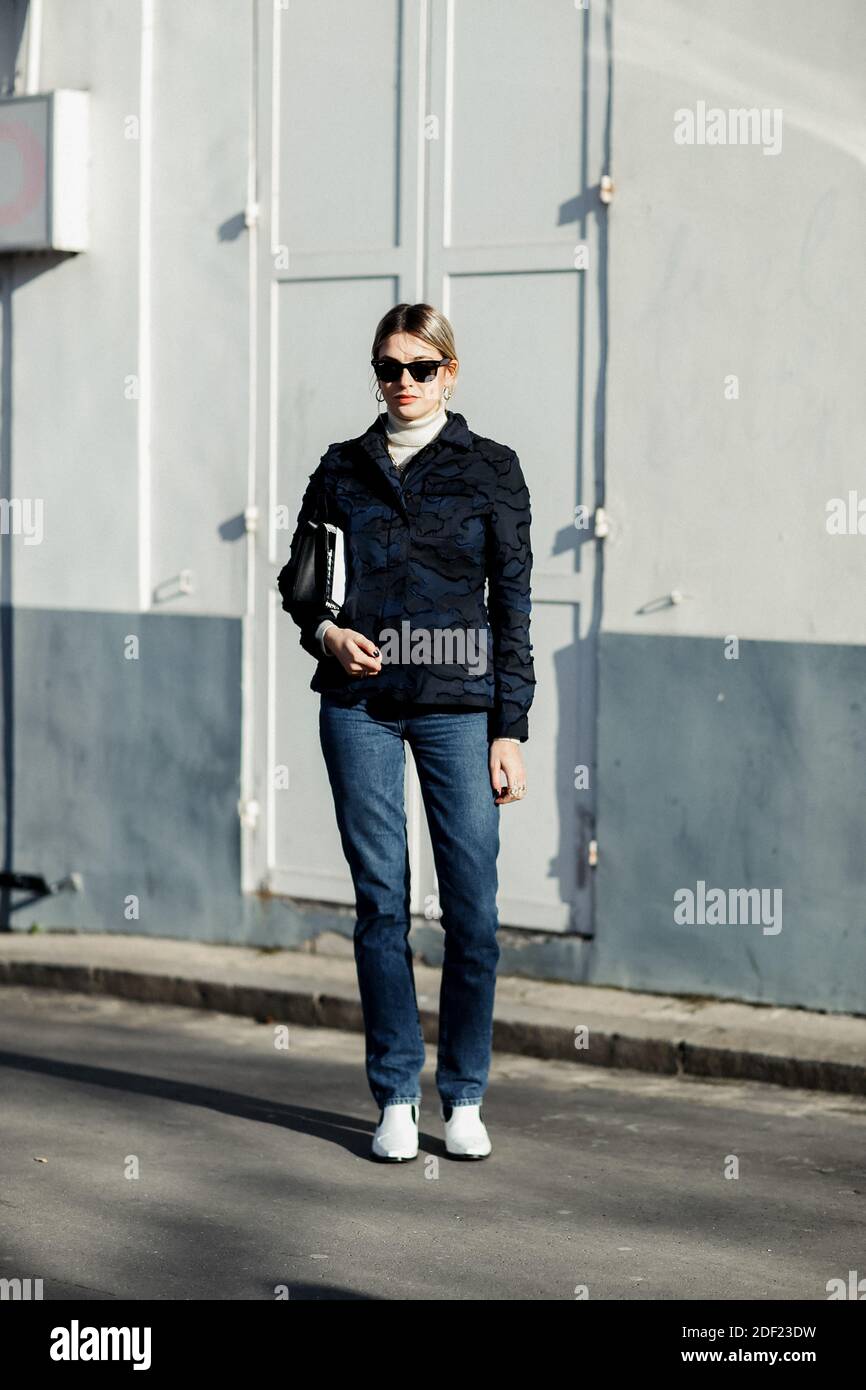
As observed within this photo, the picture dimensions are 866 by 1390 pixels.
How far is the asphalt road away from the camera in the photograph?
492 cm

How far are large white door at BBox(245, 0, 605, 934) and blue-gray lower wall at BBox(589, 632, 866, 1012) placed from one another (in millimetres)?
175

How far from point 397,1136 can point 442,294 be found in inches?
140

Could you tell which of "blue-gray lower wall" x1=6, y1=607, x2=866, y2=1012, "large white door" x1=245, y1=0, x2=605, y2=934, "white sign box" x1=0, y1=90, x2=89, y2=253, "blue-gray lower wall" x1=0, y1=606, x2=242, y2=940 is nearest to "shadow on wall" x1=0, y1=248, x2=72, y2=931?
"blue-gray lower wall" x1=0, y1=606, x2=242, y2=940

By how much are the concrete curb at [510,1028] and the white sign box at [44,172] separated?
300 centimetres

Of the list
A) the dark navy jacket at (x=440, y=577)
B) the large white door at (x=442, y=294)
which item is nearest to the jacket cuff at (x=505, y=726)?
the dark navy jacket at (x=440, y=577)

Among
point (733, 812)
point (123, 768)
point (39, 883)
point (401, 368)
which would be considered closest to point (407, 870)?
point (401, 368)

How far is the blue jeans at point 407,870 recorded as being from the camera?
18.7ft

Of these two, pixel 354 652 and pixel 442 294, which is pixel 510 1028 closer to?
pixel 354 652

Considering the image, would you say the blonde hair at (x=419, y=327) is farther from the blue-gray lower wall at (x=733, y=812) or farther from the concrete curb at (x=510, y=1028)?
the concrete curb at (x=510, y=1028)
